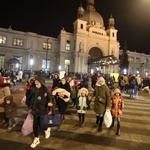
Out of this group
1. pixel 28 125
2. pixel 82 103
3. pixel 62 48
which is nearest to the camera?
pixel 28 125

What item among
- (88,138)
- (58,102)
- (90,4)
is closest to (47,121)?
(88,138)

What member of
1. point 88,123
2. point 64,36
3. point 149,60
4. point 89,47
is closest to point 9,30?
point 64,36

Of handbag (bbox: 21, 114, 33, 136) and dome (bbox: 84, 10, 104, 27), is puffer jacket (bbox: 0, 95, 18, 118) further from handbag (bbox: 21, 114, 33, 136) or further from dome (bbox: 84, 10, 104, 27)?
dome (bbox: 84, 10, 104, 27)

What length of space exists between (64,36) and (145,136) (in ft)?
160

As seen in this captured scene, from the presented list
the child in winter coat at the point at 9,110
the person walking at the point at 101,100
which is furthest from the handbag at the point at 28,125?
the person walking at the point at 101,100

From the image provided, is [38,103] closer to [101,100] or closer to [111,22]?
[101,100]

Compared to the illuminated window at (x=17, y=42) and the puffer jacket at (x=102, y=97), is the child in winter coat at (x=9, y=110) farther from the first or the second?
the illuminated window at (x=17, y=42)

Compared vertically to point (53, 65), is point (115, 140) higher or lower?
lower

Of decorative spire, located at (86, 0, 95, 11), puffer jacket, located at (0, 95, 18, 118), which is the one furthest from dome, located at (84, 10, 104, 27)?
puffer jacket, located at (0, 95, 18, 118)

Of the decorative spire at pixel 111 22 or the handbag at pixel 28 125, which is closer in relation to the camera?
the handbag at pixel 28 125

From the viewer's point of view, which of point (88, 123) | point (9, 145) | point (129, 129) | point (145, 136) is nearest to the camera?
point (9, 145)

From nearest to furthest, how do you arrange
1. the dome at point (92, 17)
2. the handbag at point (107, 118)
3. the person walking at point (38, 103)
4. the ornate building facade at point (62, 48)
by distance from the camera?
the person walking at point (38, 103) < the handbag at point (107, 118) < the ornate building facade at point (62, 48) < the dome at point (92, 17)

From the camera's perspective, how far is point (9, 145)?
14.5 feet

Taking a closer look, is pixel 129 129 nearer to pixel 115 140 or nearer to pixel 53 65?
pixel 115 140
